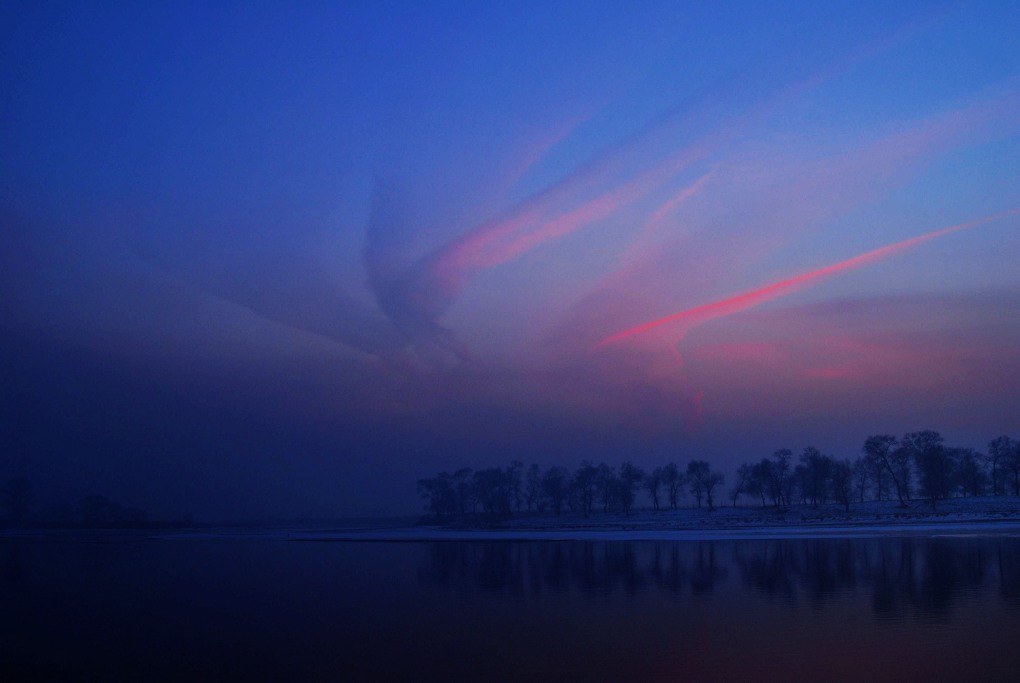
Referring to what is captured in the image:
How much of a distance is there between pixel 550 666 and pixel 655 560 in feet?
96.4

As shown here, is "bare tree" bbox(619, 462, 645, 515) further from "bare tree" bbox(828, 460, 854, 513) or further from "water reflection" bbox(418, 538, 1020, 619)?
"water reflection" bbox(418, 538, 1020, 619)

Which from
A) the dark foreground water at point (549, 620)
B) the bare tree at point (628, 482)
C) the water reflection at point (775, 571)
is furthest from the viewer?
the bare tree at point (628, 482)

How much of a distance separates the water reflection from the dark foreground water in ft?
0.59

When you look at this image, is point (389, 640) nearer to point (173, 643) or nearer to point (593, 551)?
point (173, 643)

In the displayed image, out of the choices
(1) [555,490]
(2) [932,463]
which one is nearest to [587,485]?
(1) [555,490]

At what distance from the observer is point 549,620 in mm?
26062

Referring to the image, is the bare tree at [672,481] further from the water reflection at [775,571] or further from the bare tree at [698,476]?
the water reflection at [775,571]

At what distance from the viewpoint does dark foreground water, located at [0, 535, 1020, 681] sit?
62.6 ft

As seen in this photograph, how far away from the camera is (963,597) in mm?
27281

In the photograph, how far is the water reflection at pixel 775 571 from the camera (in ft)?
97.0

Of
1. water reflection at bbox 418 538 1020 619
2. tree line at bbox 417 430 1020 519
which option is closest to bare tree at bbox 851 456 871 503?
tree line at bbox 417 430 1020 519

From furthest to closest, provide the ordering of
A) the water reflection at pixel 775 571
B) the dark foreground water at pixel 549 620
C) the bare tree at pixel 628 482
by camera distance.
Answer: the bare tree at pixel 628 482
the water reflection at pixel 775 571
the dark foreground water at pixel 549 620

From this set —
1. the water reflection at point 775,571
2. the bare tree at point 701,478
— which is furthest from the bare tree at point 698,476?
the water reflection at point 775,571

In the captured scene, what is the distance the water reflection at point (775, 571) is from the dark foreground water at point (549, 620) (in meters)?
0.18
